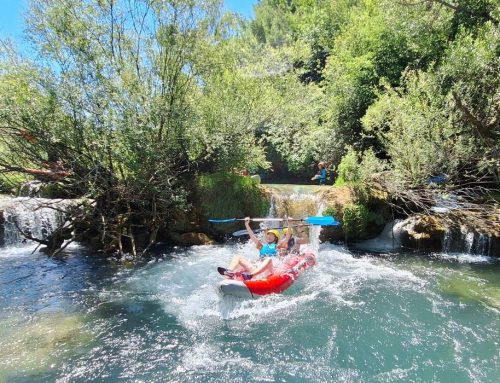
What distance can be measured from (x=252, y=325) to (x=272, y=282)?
84 cm

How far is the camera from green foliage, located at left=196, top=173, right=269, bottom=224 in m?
10.8

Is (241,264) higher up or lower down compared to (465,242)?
higher up

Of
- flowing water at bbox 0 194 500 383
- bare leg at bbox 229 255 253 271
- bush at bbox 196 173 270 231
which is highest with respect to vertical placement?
bush at bbox 196 173 270 231

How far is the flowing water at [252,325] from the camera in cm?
457

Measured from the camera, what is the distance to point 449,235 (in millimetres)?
9461

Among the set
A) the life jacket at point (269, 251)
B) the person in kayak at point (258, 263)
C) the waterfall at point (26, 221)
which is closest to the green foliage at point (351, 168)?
the person in kayak at point (258, 263)

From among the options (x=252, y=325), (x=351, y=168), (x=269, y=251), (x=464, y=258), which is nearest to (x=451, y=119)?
(x=351, y=168)

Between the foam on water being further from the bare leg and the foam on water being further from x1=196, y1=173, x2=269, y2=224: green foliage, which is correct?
the bare leg

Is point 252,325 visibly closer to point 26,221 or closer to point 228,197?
point 228,197

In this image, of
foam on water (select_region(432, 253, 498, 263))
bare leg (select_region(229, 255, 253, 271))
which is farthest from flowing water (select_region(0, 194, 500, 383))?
bare leg (select_region(229, 255, 253, 271))

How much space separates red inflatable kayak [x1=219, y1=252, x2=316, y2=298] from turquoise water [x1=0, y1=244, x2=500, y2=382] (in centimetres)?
23

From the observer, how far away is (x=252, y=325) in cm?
572

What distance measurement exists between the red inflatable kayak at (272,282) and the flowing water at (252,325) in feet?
0.80

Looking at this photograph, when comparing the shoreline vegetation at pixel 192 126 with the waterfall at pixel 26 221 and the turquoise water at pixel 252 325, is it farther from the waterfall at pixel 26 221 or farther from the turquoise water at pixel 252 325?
the turquoise water at pixel 252 325
